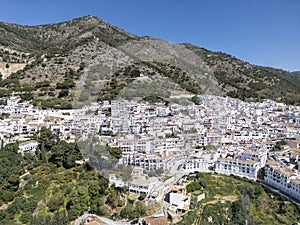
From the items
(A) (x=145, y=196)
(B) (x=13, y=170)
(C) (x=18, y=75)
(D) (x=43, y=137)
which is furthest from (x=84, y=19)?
(A) (x=145, y=196)

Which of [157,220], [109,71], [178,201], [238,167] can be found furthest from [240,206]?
[109,71]

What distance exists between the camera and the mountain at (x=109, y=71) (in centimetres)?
1783

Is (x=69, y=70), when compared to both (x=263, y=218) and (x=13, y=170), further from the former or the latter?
(x=263, y=218)

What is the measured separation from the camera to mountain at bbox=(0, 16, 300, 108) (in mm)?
17828

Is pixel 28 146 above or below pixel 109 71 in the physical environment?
below

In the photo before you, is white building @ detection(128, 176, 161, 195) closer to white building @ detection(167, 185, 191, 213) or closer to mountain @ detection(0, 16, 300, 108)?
white building @ detection(167, 185, 191, 213)

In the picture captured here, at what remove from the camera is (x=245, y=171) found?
1003 cm

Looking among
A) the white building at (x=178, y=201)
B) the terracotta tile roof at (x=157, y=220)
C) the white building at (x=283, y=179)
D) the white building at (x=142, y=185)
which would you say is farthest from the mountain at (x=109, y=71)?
the terracotta tile roof at (x=157, y=220)

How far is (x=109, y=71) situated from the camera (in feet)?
61.1

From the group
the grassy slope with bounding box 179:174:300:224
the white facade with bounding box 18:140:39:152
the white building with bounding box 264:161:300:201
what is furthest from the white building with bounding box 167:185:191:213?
the white facade with bounding box 18:140:39:152

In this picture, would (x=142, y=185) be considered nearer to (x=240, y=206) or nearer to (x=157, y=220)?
(x=157, y=220)

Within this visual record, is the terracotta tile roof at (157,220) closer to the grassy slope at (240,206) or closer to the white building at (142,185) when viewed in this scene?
the grassy slope at (240,206)

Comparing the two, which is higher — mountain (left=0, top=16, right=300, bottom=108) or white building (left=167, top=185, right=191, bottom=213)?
mountain (left=0, top=16, right=300, bottom=108)

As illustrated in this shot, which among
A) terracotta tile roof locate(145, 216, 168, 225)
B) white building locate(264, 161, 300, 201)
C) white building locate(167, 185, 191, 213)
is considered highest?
white building locate(264, 161, 300, 201)
